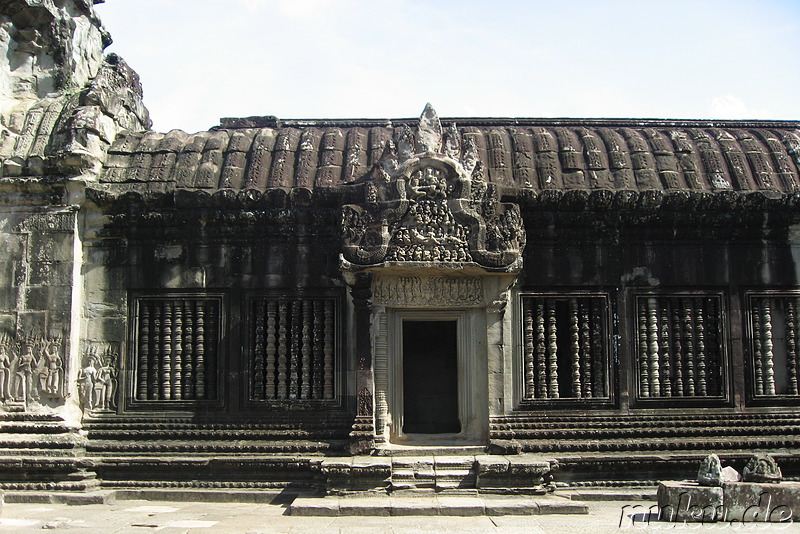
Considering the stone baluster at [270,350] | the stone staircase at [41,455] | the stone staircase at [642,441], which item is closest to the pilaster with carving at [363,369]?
the stone baluster at [270,350]

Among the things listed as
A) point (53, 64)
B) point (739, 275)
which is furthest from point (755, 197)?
point (53, 64)

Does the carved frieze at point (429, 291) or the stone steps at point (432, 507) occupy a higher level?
the carved frieze at point (429, 291)

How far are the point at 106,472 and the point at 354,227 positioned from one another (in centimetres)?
449

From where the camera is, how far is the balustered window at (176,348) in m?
11.0

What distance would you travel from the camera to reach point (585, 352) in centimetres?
1105

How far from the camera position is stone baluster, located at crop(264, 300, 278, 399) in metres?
10.9

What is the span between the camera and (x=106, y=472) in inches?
416

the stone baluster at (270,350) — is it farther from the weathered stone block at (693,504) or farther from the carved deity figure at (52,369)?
the weathered stone block at (693,504)

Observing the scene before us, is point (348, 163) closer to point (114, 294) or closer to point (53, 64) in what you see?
point (114, 294)

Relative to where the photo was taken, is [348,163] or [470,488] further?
[348,163]

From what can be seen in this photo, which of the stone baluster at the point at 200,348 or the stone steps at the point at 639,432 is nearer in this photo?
the stone steps at the point at 639,432

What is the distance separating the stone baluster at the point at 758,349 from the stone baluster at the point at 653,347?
1337 mm

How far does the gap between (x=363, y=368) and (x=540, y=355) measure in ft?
7.85

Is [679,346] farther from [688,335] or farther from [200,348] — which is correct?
[200,348]
